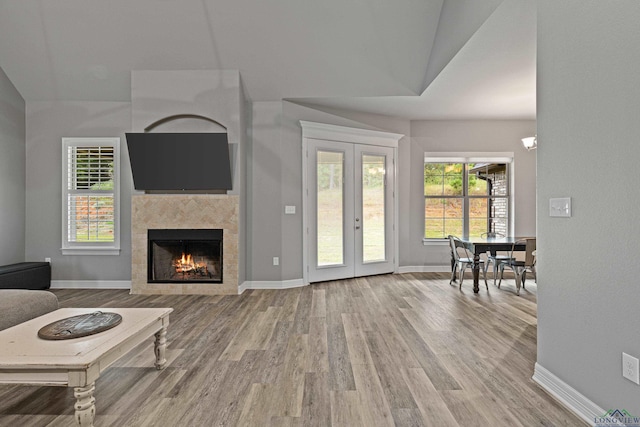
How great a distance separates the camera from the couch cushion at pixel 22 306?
100 inches

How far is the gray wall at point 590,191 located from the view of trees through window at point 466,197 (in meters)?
4.52

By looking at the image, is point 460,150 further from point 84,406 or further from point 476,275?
point 84,406

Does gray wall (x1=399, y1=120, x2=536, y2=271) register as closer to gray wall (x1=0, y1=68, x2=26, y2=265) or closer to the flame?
the flame

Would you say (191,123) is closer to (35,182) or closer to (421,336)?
(35,182)

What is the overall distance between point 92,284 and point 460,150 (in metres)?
6.66

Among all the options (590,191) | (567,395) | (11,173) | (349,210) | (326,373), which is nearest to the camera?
(590,191)

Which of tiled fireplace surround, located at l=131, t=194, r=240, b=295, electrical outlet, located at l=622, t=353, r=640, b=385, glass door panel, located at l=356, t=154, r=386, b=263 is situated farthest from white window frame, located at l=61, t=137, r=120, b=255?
electrical outlet, located at l=622, t=353, r=640, b=385

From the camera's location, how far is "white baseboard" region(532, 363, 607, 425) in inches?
77.5

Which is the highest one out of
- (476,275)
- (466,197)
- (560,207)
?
(466,197)

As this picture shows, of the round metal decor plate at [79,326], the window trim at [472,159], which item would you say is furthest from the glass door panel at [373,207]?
the round metal decor plate at [79,326]

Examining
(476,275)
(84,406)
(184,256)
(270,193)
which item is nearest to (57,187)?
(184,256)

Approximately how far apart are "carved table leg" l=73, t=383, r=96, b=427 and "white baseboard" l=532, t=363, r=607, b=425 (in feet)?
8.52

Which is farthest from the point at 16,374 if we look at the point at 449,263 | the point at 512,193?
the point at 512,193

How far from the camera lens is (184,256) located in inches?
208
